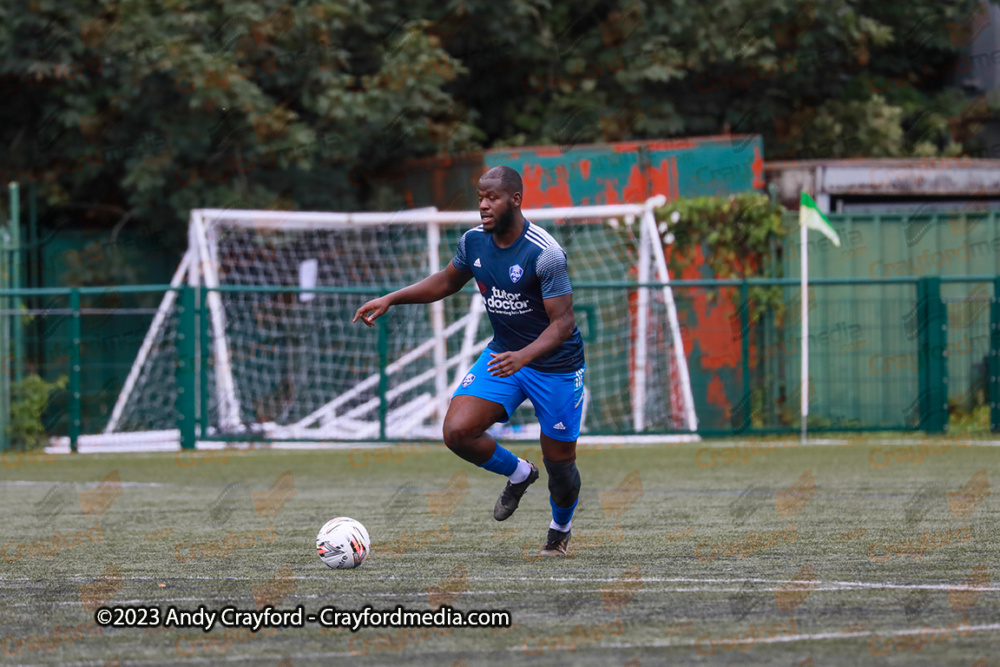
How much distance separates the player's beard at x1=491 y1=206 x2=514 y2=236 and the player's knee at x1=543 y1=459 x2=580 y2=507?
48.2 inches

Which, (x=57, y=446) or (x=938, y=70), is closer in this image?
(x=57, y=446)

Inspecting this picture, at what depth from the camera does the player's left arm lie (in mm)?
6852

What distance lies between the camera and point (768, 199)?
722 inches

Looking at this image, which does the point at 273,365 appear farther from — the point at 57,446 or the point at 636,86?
the point at 636,86

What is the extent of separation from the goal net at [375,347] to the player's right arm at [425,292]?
8834 millimetres

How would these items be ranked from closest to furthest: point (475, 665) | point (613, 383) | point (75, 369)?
point (475, 665) → point (75, 369) → point (613, 383)

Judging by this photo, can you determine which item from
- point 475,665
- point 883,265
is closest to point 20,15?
point 883,265

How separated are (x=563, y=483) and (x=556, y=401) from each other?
0.43 meters

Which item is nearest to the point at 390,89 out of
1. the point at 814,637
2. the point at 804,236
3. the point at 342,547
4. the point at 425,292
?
the point at 804,236

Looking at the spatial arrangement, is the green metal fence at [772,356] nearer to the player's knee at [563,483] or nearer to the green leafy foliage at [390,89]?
the green leafy foliage at [390,89]

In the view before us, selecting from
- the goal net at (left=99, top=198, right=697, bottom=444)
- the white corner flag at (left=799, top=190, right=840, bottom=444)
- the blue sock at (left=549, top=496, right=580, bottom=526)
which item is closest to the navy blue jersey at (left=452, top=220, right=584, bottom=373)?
the blue sock at (left=549, top=496, right=580, bottom=526)

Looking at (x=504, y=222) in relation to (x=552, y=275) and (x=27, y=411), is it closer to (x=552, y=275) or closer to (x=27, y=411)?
(x=552, y=275)

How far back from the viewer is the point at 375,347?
18.2 metres

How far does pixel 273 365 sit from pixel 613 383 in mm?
4356
